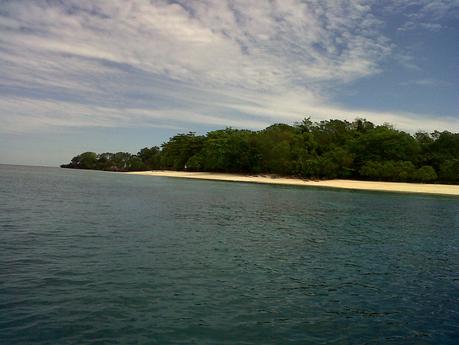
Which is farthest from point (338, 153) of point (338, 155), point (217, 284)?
point (217, 284)

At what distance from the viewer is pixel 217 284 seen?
12984 millimetres

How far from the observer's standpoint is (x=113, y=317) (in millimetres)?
9828

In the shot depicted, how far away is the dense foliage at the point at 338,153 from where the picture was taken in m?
96.2

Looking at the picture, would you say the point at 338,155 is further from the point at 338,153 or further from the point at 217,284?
the point at 217,284

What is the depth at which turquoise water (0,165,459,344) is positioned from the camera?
948 cm

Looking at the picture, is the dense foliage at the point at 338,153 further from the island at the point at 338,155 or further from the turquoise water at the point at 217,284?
the turquoise water at the point at 217,284

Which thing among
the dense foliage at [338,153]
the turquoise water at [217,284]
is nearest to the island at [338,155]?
the dense foliage at [338,153]

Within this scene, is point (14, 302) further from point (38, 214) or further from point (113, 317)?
point (38, 214)

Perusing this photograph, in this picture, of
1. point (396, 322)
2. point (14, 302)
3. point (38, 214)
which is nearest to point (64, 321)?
point (14, 302)

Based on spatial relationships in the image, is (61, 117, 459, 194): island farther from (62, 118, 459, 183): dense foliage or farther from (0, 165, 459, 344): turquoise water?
(0, 165, 459, 344): turquoise water

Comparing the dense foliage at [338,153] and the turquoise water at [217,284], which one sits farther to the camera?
the dense foliage at [338,153]

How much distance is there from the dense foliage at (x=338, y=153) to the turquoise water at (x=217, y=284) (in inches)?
2966

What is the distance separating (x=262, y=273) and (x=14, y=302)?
27.5 ft

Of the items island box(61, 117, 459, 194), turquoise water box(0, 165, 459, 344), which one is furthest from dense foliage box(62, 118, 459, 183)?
turquoise water box(0, 165, 459, 344)
